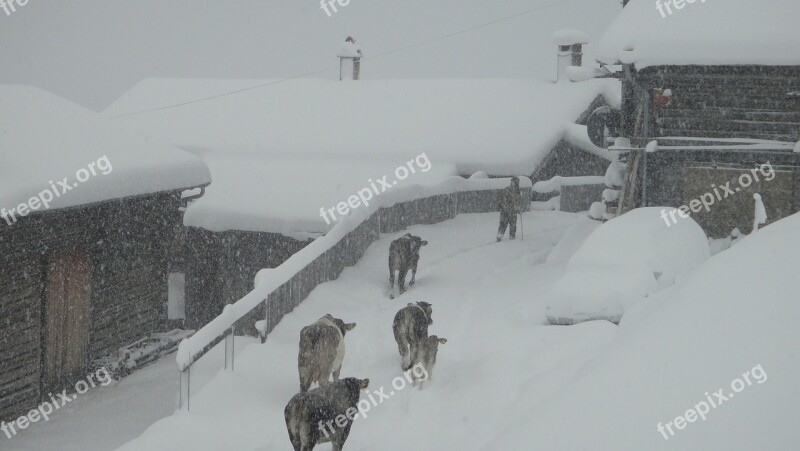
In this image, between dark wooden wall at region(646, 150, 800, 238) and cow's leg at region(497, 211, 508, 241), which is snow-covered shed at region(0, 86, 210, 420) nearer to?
cow's leg at region(497, 211, 508, 241)

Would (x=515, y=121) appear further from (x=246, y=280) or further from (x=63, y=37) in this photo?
(x=63, y=37)

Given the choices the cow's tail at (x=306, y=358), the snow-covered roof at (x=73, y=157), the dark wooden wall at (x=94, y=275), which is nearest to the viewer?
the cow's tail at (x=306, y=358)

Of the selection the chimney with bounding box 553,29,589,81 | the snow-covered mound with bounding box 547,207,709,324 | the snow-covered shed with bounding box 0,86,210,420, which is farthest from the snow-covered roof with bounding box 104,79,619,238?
the snow-covered mound with bounding box 547,207,709,324

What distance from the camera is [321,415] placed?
8000mm

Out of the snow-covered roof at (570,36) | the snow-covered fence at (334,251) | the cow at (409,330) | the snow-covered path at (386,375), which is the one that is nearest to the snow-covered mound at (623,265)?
the snow-covered path at (386,375)

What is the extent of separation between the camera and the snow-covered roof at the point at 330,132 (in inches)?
862

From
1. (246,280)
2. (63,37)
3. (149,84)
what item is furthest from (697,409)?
(63,37)

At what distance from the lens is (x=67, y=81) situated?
134m

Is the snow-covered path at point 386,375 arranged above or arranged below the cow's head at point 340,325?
below

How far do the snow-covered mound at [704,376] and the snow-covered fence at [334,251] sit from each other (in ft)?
15.8

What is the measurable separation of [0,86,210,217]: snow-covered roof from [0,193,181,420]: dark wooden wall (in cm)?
33

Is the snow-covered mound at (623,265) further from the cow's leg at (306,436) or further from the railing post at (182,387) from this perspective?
the railing post at (182,387)

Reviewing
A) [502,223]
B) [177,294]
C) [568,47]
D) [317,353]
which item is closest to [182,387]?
[317,353]

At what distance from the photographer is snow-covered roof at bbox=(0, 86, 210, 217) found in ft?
39.9
